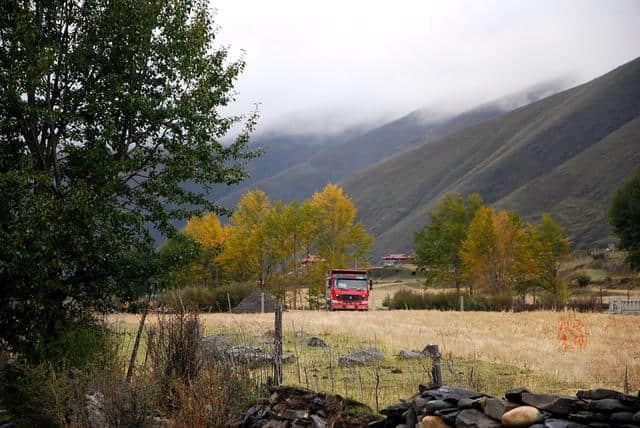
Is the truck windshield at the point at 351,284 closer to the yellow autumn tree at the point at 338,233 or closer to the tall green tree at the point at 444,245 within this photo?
the yellow autumn tree at the point at 338,233

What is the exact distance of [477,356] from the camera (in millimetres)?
17828

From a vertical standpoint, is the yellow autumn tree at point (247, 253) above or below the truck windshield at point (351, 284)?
above

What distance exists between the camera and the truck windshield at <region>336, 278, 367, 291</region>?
4561cm

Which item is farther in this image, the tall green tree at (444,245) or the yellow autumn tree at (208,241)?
the yellow autumn tree at (208,241)

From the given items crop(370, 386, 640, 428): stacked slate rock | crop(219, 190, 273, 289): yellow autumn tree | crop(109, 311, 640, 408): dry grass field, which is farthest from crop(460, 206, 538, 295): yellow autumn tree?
crop(370, 386, 640, 428): stacked slate rock

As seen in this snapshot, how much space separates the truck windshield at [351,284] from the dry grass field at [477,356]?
13.4 m

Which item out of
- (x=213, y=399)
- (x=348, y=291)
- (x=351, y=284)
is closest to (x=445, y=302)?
(x=351, y=284)

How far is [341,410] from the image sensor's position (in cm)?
1000

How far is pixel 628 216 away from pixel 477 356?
6207 centimetres

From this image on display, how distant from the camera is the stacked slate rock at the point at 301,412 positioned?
976cm

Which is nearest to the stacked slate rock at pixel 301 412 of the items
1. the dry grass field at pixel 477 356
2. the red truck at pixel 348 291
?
the dry grass field at pixel 477 356

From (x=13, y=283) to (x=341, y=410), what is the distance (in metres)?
8.31

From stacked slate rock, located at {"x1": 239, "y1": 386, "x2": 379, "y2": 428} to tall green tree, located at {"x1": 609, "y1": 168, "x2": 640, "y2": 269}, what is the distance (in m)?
65.3

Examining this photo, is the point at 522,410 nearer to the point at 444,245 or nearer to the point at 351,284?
the point at 351,284
